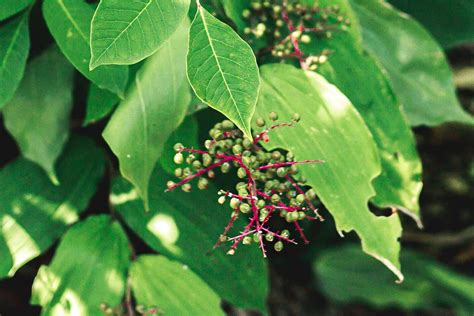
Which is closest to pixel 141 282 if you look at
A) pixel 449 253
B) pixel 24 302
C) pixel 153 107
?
pixel 153 107

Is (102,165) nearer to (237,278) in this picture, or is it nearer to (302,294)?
(237,278)

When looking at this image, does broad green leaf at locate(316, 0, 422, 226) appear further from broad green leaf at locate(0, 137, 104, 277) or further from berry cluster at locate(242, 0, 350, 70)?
broad green leaf at locate(0, 137, 104, 277)

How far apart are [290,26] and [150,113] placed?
340 mm

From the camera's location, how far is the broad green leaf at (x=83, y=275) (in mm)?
1208

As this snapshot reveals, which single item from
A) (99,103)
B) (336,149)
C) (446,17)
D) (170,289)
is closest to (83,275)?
(170,289)

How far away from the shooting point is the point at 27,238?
127 centimetres

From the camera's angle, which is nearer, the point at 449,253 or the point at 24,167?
the point at 24,167

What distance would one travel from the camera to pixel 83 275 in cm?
124

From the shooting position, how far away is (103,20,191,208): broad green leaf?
3.63 ft

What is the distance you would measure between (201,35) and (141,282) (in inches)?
23.0

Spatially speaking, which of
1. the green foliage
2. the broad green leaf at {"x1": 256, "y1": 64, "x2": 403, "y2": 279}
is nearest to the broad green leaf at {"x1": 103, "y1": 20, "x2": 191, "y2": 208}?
the green foliage

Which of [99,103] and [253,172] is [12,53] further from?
[253,172]

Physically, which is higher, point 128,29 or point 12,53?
point 128,29

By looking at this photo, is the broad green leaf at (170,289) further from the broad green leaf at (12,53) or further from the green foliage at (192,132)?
the broad green leaf at (12,53)
